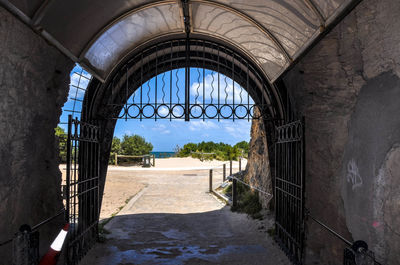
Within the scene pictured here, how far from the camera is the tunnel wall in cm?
364

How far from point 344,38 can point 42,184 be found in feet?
18.1

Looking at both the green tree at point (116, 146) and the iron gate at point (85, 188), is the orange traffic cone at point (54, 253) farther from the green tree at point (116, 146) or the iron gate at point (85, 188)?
the green tree at point (116, 146)

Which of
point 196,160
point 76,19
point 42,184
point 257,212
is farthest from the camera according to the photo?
point 196,160

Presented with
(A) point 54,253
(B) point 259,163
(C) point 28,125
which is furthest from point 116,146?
(A) point 54,253

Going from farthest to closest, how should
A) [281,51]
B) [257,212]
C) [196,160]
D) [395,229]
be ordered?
[196,160] → [257,212] → [281,51] → [395,229]

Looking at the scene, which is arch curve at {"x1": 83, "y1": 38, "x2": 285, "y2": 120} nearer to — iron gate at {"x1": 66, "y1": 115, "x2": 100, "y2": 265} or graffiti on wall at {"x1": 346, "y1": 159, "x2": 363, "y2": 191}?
iron gate at {"x1": 66, "y1": 115, "x2": 100, "y2": 265}

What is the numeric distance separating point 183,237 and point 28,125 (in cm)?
426

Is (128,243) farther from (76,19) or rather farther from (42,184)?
(76,19)

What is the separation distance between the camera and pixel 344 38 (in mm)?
4738

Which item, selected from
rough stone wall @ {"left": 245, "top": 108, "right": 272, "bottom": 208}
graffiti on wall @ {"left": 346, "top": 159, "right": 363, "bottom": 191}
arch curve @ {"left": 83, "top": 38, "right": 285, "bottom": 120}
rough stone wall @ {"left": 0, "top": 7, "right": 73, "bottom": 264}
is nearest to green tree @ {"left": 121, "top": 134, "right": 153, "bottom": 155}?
rough stone wall @ {"left": 245, "top": 108, "right": 272, "bottom": 208}

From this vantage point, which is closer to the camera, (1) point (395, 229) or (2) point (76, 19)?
(1) point (395, 229)

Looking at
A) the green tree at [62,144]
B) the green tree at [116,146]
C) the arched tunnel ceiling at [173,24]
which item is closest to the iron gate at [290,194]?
the arched tunnel ceiling at [173,24]

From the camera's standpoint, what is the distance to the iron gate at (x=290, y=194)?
4852mm

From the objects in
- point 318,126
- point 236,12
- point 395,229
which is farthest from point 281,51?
point 395,229
